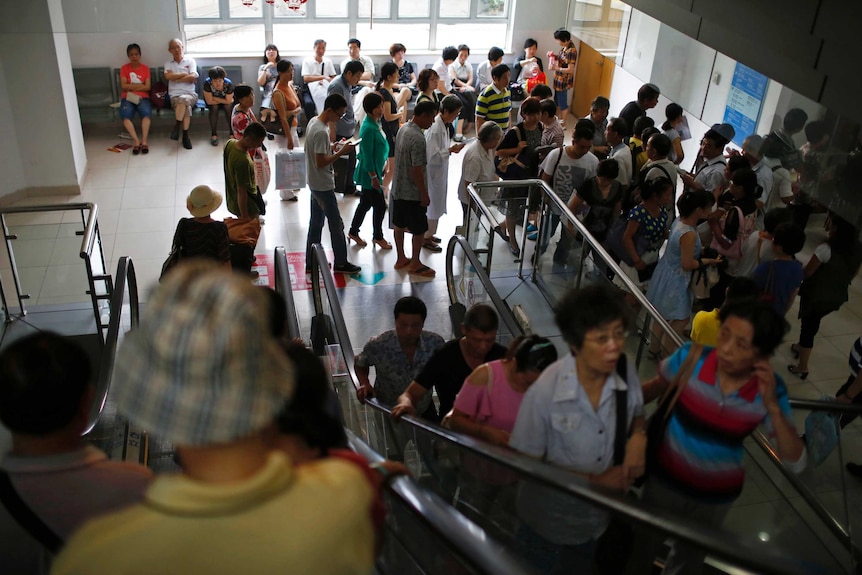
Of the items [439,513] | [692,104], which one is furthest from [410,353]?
[692,104]

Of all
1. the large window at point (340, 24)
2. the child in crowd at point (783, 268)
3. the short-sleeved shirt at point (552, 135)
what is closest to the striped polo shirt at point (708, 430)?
the child in crowd at point (783, 268)

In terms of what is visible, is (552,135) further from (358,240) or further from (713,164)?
(358,240)

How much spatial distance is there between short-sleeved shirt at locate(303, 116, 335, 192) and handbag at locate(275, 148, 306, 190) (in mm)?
1279

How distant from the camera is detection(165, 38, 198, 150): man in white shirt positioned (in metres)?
11.4

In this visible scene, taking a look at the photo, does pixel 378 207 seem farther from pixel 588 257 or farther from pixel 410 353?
pixel 410 353

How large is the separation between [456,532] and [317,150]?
5782 millimetres

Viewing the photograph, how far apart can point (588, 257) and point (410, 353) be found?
233 cm

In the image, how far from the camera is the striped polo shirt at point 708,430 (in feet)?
8.65

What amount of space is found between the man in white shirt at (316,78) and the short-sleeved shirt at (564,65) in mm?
3640

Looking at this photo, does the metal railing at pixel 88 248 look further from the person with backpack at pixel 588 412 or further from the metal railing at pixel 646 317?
the person with backpack at pixel 588 412

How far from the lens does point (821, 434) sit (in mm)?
4137

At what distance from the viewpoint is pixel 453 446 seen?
2.96m

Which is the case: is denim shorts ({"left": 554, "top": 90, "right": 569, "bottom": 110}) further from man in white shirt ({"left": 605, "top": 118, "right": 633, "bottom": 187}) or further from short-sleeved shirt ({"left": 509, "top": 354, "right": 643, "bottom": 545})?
short-sleeved shirt ({"left": 509, "top": 354, "right": 643, "bottom": 545})

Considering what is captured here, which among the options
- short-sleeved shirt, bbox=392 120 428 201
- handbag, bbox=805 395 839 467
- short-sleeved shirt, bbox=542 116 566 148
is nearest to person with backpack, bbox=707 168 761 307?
short-sleeved shirt, bbox=542 116 566 148
